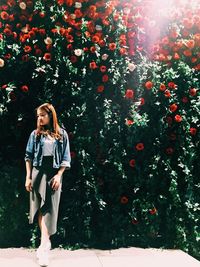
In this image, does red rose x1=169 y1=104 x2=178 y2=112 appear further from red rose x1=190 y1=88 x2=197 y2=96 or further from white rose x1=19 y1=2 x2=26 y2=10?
white rose x1=19 y1=2 x2=26 y2=10

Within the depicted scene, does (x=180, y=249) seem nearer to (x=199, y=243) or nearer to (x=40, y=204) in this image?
(x=199, y=243)

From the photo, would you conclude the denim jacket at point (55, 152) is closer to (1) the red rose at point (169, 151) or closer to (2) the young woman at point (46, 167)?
(2) the young woman at point (46, 167)

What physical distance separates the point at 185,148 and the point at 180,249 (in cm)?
130

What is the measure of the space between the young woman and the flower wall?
54cm

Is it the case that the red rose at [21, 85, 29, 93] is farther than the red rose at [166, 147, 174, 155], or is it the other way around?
the red rose at [166, 147, 174, 155]

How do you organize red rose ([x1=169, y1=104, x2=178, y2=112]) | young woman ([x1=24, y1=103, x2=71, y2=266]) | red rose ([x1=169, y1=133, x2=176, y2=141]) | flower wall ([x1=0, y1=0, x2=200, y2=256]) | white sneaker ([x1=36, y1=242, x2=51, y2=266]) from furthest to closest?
red rose ([x1=169, y1=133, x2=176, y2=141]), red rose ([x1=169, y1=104, x2=178, y2=112]), flower wall ([x1=0, y1=0, x2=200, y2=256]), young woman ([x1=24, y1=103, x2=71, y2=266]), white sneaker ([x1=36, y1=242, x2=51, y2=266])

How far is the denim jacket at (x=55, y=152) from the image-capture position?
441 cm

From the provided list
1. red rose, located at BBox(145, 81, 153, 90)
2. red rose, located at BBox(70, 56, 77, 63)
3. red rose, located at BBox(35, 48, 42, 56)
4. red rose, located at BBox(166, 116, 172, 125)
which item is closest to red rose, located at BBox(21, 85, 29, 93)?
red rose, located at BBox(35, 48, 42, 56)

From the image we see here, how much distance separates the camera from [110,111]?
4984 millimetres

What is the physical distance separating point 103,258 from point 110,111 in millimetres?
1747

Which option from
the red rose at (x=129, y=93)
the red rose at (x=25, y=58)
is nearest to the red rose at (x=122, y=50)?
the red rose at (x=129, y=93)

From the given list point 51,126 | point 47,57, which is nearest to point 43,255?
point 51,126

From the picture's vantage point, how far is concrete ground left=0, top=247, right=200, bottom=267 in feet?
14.6

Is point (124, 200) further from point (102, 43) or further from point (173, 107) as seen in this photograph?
point (102, 43)
